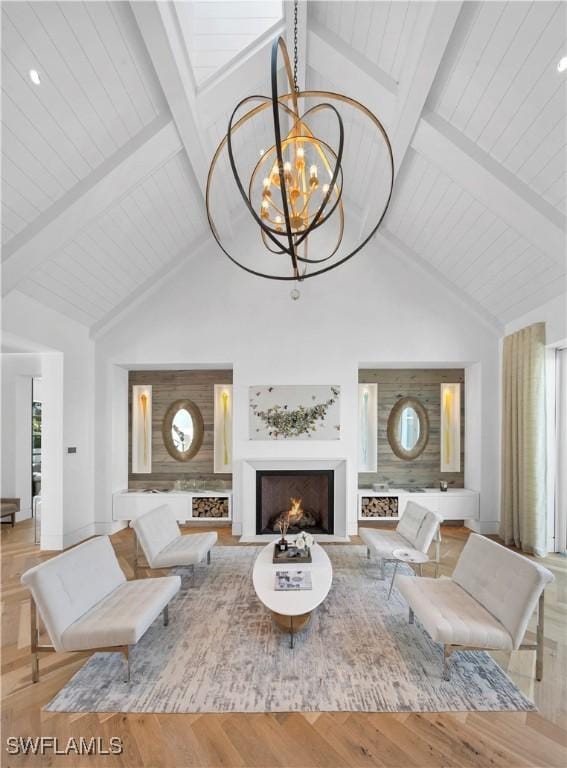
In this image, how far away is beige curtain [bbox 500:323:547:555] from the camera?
180 inches

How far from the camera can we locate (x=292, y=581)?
3053mm

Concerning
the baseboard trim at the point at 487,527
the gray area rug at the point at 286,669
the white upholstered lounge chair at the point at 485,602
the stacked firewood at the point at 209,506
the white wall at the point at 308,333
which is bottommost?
the baseboard trim at the point at 487,527

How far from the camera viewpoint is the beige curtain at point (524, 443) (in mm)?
4566

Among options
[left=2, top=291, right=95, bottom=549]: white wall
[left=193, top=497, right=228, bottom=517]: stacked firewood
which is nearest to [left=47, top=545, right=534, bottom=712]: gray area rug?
[left=193, top=497, right=228, bottom=517]: stacked firewood

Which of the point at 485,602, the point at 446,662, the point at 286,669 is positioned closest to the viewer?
the point at 446,662

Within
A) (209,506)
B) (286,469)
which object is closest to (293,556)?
(286,469)

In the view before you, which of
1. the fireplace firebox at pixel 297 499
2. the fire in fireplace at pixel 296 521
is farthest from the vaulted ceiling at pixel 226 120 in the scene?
the fire in fireplace at pixel 296 521

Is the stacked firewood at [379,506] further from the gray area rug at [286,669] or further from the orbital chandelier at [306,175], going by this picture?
the orbital chandelier at [306,175]

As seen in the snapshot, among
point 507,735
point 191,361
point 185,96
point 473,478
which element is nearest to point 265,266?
point 191,361

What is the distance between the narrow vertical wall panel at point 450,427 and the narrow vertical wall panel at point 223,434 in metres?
3.23

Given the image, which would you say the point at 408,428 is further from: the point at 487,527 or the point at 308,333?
the point at 308,333

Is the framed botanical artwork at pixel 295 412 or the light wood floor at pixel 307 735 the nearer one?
the light wood floor at pixel 307 735

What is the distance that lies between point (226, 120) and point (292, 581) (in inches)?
169

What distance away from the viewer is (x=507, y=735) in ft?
6.73
